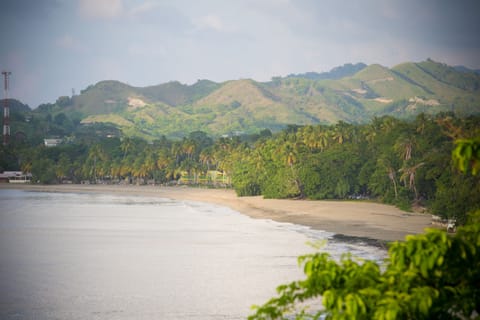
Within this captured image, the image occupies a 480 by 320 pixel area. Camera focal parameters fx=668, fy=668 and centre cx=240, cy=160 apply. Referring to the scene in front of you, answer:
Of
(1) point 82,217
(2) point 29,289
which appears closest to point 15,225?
(1) point 82,217

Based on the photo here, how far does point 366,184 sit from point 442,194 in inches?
1456

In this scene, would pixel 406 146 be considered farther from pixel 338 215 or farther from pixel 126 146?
pixel 126 146

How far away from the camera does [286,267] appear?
4784cm

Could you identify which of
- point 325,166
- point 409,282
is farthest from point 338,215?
point 409,282

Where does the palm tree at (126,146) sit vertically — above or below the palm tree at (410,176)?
above

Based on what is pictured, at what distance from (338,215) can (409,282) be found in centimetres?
6782

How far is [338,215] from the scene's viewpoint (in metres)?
78.7

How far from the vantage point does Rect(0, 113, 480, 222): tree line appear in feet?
254

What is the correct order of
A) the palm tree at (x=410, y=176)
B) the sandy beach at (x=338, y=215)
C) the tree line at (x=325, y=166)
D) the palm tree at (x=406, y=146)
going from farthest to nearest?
the palm tree at (x=406, y=146)
the palm tree at (x=410, y=176)
the tree line at (x=325, y=166)
the sandy beach at (x=338, y=215)

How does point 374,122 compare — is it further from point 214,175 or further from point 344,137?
point 214,175

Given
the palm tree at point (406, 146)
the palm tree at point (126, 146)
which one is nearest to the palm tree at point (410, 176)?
the palm tree at point (406, 146)

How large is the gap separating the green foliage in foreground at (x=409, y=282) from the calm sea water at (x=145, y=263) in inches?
886

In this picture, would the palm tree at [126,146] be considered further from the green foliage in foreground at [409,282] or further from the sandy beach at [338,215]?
the green foliage in foreground at [409,282]

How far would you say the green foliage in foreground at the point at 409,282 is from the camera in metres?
11.1
